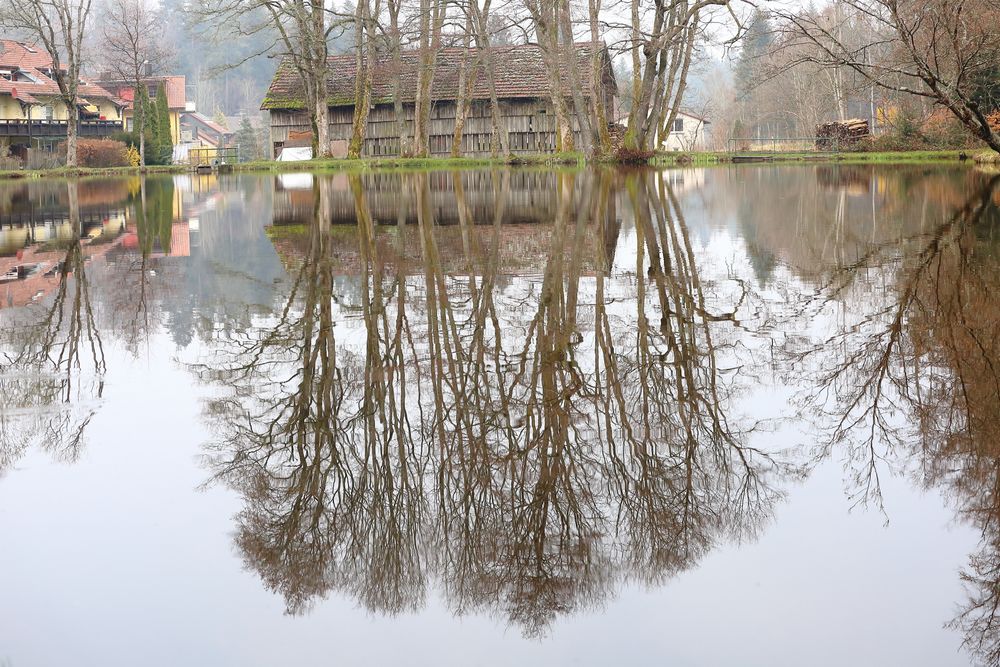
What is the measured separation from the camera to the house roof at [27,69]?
2557 inches

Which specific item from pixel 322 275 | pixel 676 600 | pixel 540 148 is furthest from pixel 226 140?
pixel 676 600

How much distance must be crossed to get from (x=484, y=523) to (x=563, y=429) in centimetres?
97

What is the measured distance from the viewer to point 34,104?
65.6 meters

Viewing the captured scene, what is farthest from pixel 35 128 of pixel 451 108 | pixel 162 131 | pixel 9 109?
pixel 451 108

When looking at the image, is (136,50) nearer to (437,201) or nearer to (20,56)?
(20,56)

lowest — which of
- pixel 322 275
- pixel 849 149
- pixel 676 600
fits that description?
pixel 676 600

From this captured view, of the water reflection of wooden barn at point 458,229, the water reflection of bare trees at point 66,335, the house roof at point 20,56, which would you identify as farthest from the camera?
the house roof at point 20,56

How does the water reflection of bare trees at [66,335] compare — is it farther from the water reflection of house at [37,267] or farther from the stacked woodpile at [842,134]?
Answer: the stacked woodpile at [842,134]

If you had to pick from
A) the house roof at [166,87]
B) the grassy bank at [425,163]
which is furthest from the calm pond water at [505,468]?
the house roof at [166,87]

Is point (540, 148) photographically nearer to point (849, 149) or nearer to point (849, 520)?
point (849, 149)

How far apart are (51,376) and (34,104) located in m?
66.1

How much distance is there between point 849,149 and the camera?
46281mm

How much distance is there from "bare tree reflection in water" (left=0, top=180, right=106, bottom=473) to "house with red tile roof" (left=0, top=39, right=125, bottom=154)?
5424cm

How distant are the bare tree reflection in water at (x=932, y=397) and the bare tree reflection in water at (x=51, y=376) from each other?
3.14m
